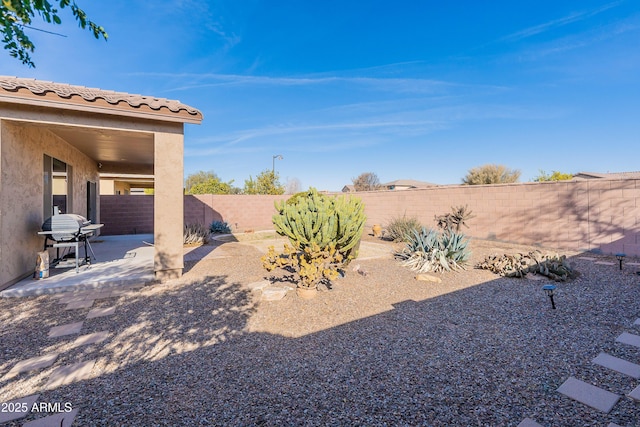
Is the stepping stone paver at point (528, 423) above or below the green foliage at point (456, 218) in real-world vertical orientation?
below

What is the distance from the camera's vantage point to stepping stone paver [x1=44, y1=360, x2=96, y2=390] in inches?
111

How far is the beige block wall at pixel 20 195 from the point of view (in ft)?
17.1

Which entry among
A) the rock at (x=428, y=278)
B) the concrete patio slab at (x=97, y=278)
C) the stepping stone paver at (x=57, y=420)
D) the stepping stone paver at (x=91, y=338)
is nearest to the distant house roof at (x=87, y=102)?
the concrete patio slab at (x=97, y=278)

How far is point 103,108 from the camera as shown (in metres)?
5.42

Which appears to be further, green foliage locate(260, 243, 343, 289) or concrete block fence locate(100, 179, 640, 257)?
concrete block fence locate(100, 179, 640, 257)

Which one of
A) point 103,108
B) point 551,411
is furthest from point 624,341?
point 103,108

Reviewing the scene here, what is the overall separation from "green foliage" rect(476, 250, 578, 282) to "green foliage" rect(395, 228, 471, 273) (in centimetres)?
61

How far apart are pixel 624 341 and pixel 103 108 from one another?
29.1 ft

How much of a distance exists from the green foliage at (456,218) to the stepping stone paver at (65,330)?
1193cm

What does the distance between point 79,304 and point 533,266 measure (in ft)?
30.2

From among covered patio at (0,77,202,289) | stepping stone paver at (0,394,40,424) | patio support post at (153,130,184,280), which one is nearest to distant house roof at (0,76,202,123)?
covered patio at (0,77,202,289)

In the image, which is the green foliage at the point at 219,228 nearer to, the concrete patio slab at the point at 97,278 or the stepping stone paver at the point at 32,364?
the concrete patio slab at the point at 97,278

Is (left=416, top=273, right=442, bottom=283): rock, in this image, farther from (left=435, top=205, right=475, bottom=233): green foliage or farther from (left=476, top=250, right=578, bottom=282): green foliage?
(left=435, top=205, right=475, bottom=233): green foliage

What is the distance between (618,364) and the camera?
3033mm
